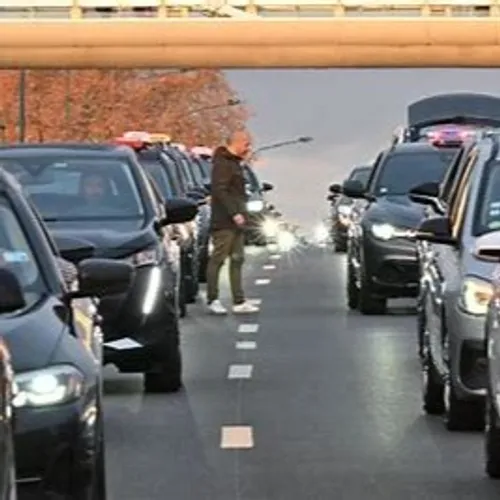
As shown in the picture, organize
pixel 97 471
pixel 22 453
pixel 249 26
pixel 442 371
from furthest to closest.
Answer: pixel 249 26 → pixel 442 371 → pixel 97 471 → pixel 22 453

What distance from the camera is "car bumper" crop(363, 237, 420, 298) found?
21.6 meters

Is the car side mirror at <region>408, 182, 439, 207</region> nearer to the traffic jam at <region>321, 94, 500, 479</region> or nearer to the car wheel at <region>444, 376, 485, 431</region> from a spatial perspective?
the traffic jam at <region>321, 94, 500, 479</region>

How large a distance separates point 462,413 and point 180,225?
1003 centimetres

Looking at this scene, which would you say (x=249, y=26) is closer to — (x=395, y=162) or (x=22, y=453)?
(x=395, y=162)

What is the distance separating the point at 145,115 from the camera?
94.1 meters

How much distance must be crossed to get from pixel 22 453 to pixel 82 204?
795 cm

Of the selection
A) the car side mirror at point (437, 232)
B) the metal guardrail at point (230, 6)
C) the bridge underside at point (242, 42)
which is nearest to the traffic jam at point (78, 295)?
the car side mirror at point (437, 232)

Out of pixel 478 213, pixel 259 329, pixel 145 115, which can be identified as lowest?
pixel 145 115

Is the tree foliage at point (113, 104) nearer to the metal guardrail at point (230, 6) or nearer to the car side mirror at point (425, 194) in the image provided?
the metal guardrail at point (230, 6)

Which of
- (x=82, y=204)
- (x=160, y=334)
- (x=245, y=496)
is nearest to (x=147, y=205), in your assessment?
(x=82, y=204)

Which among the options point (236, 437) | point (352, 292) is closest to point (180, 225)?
point (352, 292)

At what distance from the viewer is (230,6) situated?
3260 inches

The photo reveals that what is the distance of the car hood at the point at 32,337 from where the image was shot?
8539mm

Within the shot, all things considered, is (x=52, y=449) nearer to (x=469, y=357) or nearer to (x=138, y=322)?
(x=469, y=357)
